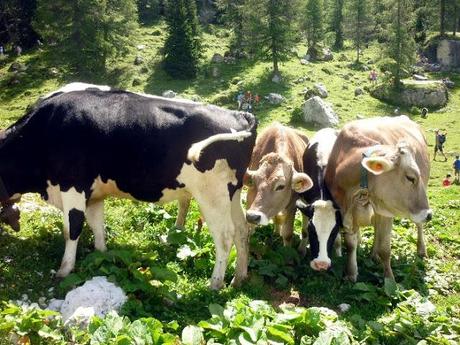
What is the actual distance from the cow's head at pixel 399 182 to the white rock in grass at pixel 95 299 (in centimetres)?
396

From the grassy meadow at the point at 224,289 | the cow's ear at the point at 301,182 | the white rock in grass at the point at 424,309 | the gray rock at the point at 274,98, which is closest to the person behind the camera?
the grassy meadow at the point at 224,289

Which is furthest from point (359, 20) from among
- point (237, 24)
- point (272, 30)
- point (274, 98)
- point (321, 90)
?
point (274, 98)

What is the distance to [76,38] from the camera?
42.1 metres

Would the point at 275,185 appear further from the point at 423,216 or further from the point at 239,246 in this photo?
the point at 423,216

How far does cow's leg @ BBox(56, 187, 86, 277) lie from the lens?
25.3ft

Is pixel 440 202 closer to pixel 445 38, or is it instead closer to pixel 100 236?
pixel 100 236

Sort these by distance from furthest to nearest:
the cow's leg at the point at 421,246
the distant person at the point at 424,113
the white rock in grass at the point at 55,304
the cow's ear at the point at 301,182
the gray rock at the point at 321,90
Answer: the gray rock at the point at 321,90
the distant person at the point at 424,113
the cow's leg at the point at 421,246
the cow's ear at the point at 301,182
the white rock in grass at the point at 55,304

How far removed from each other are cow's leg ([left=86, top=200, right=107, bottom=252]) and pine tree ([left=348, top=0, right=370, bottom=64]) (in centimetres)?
5628

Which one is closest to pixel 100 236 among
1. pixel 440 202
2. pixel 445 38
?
pixel 440 202

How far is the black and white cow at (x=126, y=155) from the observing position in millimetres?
7602

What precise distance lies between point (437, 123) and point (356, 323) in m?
35.4

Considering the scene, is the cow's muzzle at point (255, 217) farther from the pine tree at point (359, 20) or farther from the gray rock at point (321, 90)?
the pine tree at point (359, 20)

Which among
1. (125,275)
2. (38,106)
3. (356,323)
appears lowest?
(356,323)

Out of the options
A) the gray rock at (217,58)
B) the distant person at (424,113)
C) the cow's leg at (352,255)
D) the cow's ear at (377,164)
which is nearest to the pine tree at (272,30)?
the gray rock at (217,58)
